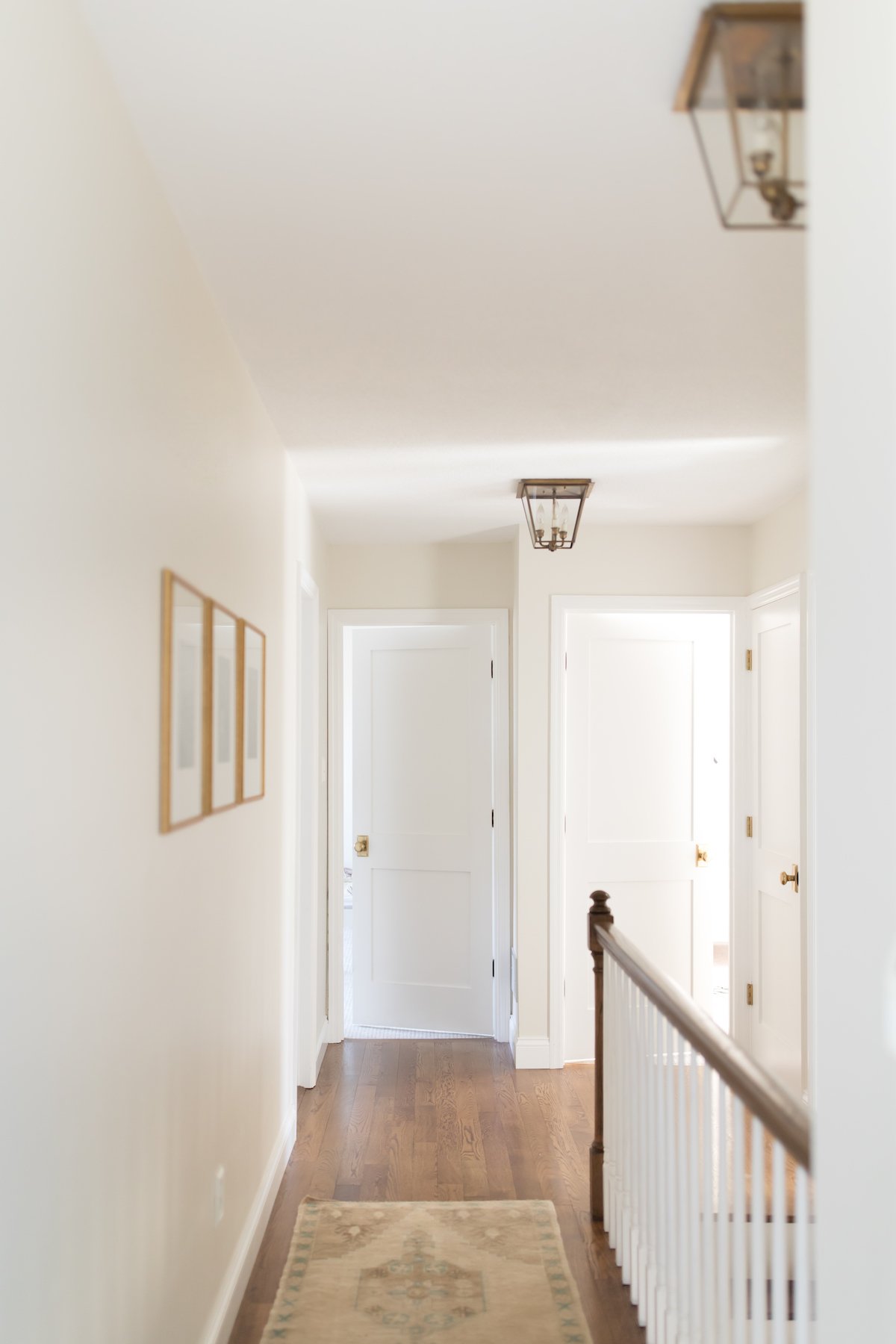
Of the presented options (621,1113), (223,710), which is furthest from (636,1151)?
(223,710)

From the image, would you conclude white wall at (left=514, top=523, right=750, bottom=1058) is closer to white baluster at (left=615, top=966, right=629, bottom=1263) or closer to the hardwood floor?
the hardwood floor

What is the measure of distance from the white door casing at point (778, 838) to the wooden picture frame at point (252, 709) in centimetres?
217

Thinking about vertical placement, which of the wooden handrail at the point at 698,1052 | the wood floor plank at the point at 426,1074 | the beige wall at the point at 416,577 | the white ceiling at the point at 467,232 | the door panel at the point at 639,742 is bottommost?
the wood floor plank at the point at 426,1074

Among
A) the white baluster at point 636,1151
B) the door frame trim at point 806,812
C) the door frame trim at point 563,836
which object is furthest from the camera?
the door frame trim at point 563,836

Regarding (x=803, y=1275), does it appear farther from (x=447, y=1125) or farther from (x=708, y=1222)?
(x=447, y=1125)

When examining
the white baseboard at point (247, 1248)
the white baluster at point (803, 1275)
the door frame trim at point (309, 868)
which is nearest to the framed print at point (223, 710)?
the white baseboard at point (247, 1248)

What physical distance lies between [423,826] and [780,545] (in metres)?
2.27

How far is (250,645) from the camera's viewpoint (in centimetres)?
313

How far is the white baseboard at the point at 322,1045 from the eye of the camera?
4910mm

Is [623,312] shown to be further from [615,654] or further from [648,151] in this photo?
[615,654]

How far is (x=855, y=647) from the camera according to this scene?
0.93m

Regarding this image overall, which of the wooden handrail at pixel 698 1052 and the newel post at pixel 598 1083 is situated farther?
the newel post at pixel 598 1083

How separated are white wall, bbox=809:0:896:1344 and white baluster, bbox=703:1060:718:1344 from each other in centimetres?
116

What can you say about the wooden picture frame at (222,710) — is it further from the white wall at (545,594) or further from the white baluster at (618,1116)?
the white wall at (545,594)
